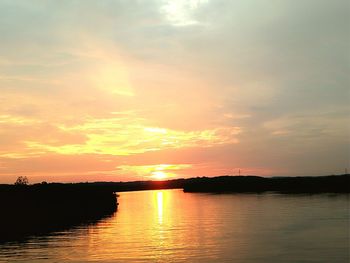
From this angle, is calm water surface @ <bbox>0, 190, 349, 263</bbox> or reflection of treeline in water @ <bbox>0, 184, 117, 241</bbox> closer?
calm water surface @ <bbox>0, 190, 349, 263</bbox>

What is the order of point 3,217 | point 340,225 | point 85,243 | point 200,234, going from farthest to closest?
point 3,217
point 340,225
point 200,234
point 85,243

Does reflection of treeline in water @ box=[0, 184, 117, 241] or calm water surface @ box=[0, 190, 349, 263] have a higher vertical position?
reflection of treeline in water @ box=[0, 184, 117, 241]

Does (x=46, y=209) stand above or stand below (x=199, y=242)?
above

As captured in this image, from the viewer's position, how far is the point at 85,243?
5416 centimetres

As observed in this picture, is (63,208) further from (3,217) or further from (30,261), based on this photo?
(30,261)

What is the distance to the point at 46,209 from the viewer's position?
3452 inches

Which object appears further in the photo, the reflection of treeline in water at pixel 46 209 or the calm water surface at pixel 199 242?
the reflection of treeline in water at pixel 46 209

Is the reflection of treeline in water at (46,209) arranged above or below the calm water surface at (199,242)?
above

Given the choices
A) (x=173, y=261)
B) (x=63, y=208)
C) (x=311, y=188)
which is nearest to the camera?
(x=173, y=261)

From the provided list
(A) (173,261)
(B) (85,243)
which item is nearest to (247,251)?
(A) (173,261)

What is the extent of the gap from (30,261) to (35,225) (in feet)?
107

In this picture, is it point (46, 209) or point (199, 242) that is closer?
point (199, 242)

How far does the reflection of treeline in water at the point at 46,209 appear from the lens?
7175 cm

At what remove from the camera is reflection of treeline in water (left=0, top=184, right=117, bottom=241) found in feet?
235
